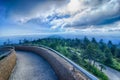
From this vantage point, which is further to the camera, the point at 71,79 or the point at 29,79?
the point at 29,79

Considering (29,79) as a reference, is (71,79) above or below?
above

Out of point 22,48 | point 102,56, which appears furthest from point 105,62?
point 22,48

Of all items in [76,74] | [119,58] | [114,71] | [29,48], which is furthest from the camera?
[119,58]

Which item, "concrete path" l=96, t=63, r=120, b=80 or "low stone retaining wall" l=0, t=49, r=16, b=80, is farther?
"concrete path" l=96, t=63, r=120, b=80

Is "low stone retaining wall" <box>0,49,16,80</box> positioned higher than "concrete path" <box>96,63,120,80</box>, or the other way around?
"low stone retaining wall" <box>0,49,16,80</box>

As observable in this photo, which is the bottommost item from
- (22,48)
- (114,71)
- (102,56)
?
(114,71)

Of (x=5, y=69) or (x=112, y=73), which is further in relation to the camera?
(x=112, y=73)

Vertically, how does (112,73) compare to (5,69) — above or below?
below

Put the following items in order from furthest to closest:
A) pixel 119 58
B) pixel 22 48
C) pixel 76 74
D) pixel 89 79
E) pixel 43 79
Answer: pixel 119 58
pixel 22 48
pixel 43 79
pixel 76 74
pixel 89 79

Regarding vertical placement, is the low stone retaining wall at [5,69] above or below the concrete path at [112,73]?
above

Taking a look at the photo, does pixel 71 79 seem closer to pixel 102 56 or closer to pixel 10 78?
pixel 10 78

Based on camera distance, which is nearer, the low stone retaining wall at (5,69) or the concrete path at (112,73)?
the low stone retaining wall at (5,69)
